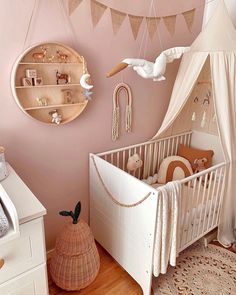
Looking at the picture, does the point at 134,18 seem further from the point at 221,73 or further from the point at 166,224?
the point at 166,224

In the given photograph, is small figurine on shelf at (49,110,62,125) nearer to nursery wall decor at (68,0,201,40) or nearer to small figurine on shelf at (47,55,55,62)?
small figurine on shelf at (47,55,55,62)

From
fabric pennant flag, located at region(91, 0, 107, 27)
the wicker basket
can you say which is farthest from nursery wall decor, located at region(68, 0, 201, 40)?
the wicker basket

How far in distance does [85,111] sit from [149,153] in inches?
34.7

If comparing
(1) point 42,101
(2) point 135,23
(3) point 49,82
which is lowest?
(1) point 42,101

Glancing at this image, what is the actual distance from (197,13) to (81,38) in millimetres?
1386

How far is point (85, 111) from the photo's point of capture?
2.08 m

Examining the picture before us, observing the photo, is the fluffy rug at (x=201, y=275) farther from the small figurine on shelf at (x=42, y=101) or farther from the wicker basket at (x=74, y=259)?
the small figurine on shelf at (x=42, y=101)

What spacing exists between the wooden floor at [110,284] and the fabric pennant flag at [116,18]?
6.49 ft

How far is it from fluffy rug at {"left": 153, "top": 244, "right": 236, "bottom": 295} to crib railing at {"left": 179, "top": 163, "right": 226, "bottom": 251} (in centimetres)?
20

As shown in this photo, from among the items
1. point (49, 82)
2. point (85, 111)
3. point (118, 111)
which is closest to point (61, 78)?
point (49, 82)

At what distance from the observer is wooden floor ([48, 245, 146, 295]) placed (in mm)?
1913

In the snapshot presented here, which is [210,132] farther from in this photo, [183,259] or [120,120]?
[183,259]

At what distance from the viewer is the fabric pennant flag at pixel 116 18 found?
2.00m

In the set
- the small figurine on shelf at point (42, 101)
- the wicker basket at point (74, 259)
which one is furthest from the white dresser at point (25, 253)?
the small figurine on shelf at point (42, 101)
